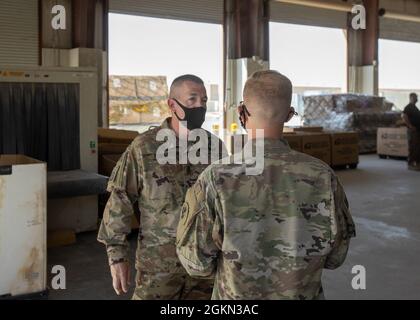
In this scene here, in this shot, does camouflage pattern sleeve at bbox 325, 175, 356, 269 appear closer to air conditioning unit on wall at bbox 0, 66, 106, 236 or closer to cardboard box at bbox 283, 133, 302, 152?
air conditioning unit on wall at bbox 0, 66, 106, 236

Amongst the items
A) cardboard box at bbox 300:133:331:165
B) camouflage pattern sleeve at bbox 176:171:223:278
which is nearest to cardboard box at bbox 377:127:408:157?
cardboard box at bbox 300:133:331:165

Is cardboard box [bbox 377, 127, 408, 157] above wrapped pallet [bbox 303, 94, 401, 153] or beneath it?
beneath

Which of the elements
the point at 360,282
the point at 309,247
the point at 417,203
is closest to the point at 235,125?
the point at 417,203

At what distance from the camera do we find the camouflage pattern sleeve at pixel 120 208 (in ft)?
6.92

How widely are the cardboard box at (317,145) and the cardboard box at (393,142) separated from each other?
2.41m

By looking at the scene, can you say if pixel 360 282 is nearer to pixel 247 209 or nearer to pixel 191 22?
pixel 247 209

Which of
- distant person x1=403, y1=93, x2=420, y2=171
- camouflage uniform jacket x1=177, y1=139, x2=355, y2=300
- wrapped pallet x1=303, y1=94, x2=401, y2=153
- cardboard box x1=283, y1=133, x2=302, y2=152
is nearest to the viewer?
camouflage uniform jacket x1=177, y1=139, x2=355, y2=300

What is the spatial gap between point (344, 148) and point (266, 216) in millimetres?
9094

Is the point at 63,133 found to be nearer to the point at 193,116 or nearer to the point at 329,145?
the point at 193,116

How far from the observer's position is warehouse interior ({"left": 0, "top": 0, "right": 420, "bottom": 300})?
147 inches

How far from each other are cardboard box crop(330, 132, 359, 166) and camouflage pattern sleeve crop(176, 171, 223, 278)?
8.83 metres

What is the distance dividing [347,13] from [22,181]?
1272 cm

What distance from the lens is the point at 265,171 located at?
146 cm

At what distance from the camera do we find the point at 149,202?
2195mm
